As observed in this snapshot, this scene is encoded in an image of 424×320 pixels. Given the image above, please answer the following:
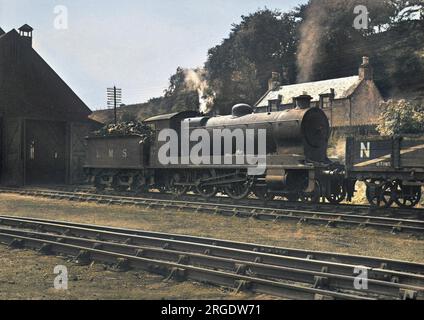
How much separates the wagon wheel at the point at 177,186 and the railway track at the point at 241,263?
851 centimetres

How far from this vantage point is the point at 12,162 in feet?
97.3

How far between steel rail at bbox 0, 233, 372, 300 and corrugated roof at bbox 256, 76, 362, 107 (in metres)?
39.0

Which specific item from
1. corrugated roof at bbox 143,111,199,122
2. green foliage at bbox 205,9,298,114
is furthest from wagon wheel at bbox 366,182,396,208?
green foliage at bbox 205,9,298,114

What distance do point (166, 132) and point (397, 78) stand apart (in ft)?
121

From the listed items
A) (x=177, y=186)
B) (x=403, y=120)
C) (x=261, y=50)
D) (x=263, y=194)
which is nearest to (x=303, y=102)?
(x=263, y=194)

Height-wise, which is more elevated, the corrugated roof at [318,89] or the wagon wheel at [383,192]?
the corrugated roof at [318,89]

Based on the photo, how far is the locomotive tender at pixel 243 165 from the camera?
15.3m

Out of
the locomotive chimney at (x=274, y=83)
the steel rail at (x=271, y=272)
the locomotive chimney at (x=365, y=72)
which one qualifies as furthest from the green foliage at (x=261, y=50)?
the steel rail at (x=271, y=272)

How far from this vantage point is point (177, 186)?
19859 millimetres

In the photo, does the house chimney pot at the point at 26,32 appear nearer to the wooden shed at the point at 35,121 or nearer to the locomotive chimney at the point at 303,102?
the wooden shed at the point at 35,121

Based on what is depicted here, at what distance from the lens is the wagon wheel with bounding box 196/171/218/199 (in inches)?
706

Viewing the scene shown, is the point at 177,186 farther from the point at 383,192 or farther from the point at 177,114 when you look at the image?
the point at 383,192

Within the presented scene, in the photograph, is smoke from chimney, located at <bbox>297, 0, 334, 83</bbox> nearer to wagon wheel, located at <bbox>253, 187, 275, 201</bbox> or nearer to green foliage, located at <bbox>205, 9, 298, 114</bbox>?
green foliage, located at <bbox>205, 9, 298, 114</bbox>
